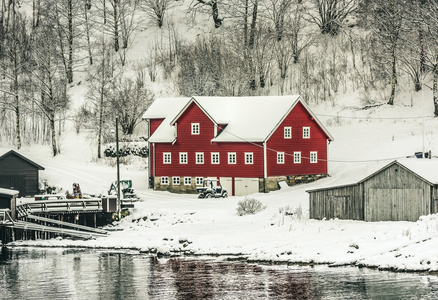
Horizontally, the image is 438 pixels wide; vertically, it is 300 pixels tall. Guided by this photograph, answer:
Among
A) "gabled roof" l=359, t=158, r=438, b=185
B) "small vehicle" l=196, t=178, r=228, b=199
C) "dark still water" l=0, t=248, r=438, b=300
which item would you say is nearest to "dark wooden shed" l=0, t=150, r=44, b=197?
"small vehicle" l=196, t=178, r=228, b=199

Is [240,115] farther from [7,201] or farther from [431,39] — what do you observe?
[7,201]

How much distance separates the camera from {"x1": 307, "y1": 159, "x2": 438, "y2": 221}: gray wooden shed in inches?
2068

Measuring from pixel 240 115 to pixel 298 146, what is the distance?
583cm

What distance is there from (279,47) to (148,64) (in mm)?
15870

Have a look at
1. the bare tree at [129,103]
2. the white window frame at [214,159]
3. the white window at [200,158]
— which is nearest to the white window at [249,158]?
the white window frame at [214,159]

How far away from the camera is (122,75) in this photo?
331 ft

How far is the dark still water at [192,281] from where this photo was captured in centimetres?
4000

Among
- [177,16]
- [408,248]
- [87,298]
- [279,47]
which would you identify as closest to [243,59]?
[279,47]

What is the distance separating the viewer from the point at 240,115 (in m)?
77.0

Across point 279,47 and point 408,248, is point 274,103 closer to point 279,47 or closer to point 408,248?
point 279,47

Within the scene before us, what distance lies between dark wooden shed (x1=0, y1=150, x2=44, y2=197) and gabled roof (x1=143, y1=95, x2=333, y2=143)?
10.3 m

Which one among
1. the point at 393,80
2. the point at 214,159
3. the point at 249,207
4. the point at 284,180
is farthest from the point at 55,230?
the point at 393,80

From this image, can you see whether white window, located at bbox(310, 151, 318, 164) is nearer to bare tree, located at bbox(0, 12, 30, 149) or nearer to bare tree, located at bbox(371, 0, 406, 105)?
bare tree, located at bbox(371, 0, 406, 105)

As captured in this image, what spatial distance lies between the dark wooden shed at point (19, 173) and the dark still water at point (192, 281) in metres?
23.8
